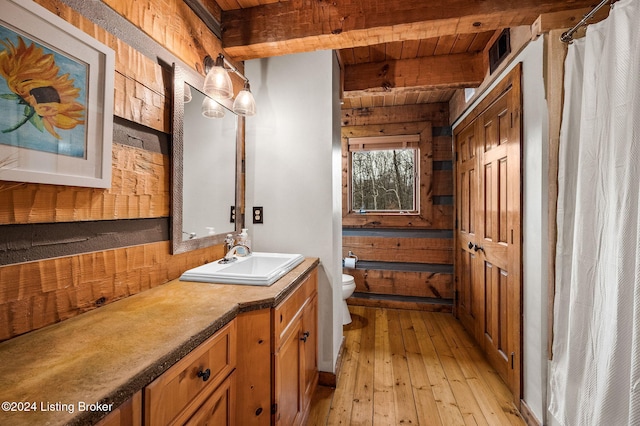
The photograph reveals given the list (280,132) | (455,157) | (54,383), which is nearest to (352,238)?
(455,157)

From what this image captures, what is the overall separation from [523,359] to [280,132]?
2.06 m

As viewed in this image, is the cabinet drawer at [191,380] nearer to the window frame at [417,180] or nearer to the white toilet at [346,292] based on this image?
the white toilet at [346,292]

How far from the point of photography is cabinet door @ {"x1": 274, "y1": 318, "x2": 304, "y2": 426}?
1124 mm

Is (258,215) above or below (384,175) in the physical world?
below

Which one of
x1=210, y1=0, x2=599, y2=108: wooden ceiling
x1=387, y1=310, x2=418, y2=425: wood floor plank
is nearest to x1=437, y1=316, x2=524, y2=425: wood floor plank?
x1=387, y1=310, x2=418, y2=425: wood floor plank

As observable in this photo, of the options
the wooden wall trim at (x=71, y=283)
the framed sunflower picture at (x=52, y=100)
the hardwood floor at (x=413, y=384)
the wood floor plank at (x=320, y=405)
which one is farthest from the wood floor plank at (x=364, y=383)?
the framed sunflower picture at (x=52, y=100)

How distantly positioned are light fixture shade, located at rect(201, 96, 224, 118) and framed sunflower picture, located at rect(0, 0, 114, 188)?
1.86 feet

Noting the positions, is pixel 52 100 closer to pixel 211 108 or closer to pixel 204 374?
pixel 211 108

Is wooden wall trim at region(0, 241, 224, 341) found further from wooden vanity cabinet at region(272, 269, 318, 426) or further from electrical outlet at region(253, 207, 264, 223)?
electrical outlet at region(253, 207, 264, 223)

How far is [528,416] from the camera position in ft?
5.05

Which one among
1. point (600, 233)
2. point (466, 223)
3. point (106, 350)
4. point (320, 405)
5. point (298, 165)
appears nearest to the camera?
point (106, 350)

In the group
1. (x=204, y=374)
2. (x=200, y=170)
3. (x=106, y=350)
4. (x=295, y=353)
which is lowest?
(x=295, y=353)

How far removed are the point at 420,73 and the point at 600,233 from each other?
1844 millimetres

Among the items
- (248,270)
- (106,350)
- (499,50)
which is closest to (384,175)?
(499,50)
